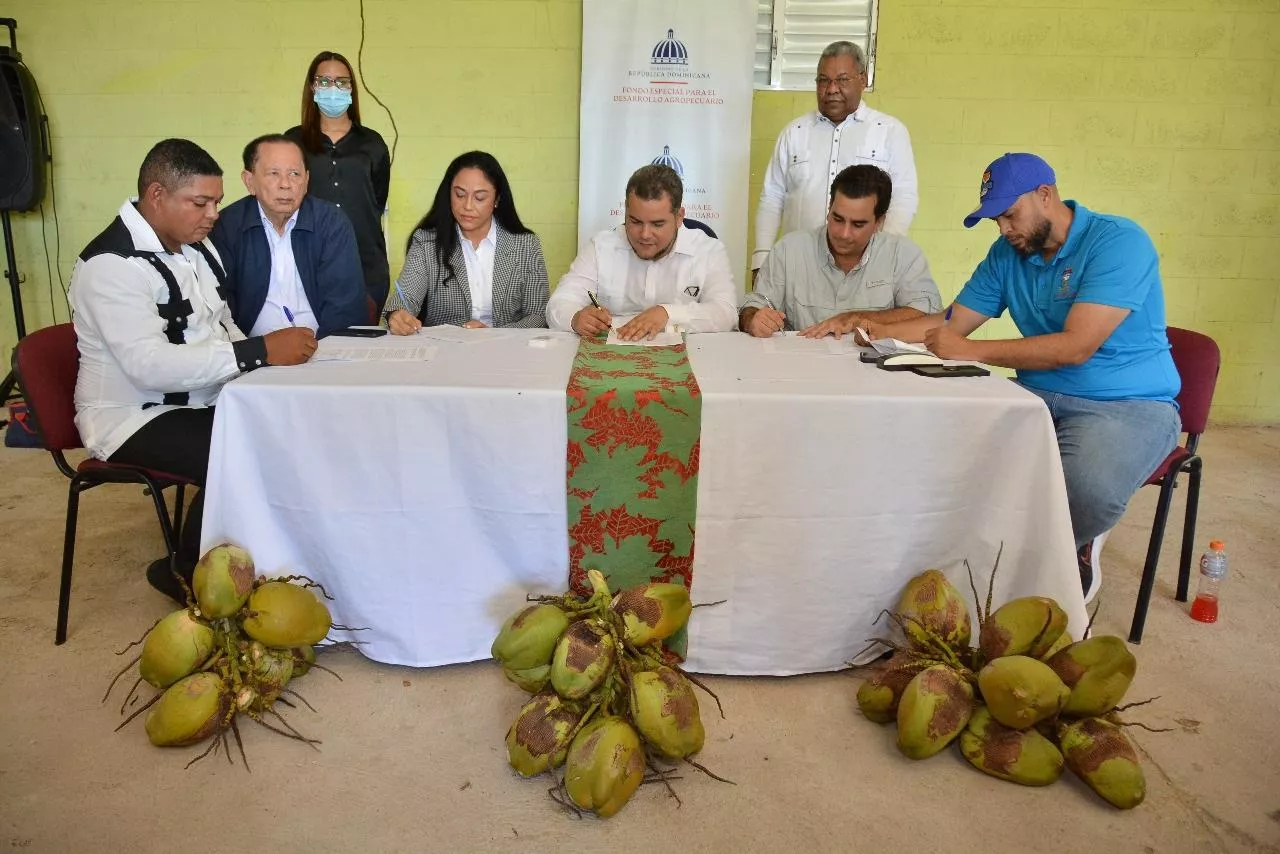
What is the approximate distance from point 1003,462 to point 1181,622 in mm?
888

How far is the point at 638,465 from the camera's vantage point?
1808 millimetres

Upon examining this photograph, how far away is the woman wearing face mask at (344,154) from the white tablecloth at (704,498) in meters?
1.43

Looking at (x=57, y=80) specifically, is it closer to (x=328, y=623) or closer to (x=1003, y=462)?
(x=328, y=623)

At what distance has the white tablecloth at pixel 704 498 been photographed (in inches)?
70.3

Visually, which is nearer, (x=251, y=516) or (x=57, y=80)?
(x=251, y=516)

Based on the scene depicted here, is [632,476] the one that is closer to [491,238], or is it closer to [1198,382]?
[491,238]

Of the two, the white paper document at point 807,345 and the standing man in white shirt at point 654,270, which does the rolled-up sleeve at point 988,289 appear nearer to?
the white paper document at point 807,345

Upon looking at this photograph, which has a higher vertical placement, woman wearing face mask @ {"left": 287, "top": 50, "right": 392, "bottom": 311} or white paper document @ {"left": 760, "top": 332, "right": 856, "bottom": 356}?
woman wearing face mask @ {"left": 287, "top": 50, "right": 392, "bottom": 311}

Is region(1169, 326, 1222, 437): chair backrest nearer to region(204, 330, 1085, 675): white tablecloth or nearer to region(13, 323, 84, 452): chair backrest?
region(204, 330, 1085, 675): white tablecloth

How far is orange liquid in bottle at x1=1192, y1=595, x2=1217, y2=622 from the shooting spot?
230 centimetres

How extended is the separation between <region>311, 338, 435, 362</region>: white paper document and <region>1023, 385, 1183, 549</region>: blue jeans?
1.43 m

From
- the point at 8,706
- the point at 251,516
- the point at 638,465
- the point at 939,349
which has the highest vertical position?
the point at 939,349

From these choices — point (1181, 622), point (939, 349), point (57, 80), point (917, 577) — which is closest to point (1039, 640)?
point (917, 577)

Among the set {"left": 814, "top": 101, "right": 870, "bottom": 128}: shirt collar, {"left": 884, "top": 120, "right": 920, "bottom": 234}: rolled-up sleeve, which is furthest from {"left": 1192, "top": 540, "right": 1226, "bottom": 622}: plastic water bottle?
{"left": 814, "top": 101, "right": 870, "bottom": 128}: shirt collar
